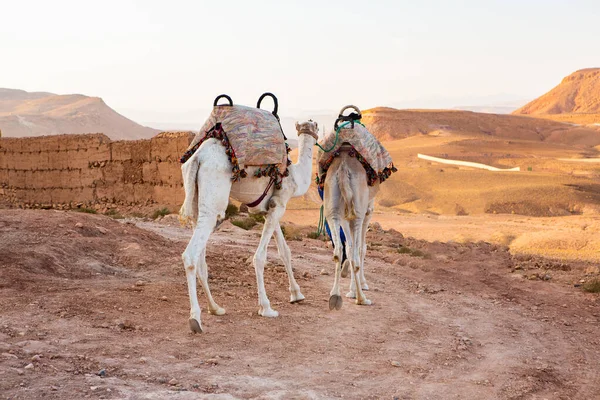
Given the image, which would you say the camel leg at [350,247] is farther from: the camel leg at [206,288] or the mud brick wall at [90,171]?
the mud brick wall at [90,171]

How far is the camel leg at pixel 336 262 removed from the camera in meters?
8.15

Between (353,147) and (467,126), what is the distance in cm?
7019

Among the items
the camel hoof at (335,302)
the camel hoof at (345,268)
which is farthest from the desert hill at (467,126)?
the camel hoof at (335,302)

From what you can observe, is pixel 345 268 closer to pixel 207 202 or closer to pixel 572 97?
pixel 207 202

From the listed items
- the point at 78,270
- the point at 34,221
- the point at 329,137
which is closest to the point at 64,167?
the point at 34,221

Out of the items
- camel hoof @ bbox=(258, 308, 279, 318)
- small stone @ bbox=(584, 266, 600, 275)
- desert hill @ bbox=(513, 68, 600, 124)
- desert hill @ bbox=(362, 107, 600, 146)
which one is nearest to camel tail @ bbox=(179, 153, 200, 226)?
camel hoof @ bbox=(258, 308, 279, 318)

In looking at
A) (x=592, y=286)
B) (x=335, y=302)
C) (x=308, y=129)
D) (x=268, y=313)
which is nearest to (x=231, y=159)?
(x=308, y=129)

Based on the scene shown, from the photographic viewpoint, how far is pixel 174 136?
784 inches

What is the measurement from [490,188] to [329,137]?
26.3m

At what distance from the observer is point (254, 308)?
8.05 meters

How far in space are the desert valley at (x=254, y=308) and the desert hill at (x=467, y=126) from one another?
173ft

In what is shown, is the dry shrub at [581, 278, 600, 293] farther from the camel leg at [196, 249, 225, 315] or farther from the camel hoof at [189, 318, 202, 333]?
the camel hoof at [189, 318, 202, 333]

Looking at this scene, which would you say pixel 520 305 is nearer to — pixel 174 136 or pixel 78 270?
pixel 78 270

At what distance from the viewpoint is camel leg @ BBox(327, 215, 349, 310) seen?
26.7 ft
